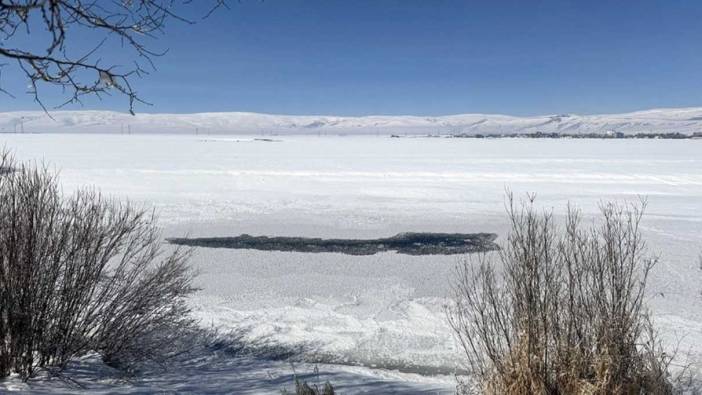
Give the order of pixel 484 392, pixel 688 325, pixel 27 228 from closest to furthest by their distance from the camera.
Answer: pixel 484 392 → pixel 27 228 → pixel 688 325

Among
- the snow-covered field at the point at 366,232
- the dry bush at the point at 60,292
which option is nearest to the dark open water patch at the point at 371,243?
the snow-covered field at the point at 366,232

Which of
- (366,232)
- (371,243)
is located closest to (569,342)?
(371,243)

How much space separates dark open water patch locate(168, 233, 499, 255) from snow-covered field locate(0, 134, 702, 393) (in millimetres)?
552

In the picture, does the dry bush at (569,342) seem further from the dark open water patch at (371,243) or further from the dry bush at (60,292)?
the dark open water patch at (371,243)

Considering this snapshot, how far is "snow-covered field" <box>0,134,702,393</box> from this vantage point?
7793 mm

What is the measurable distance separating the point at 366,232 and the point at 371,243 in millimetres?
1190

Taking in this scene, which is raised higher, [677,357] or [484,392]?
[484,392]

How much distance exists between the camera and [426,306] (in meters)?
9.11

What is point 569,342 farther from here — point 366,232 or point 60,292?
point 366,232

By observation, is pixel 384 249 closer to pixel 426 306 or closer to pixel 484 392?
pixel 426 306

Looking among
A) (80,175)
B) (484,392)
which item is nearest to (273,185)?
(80,175)

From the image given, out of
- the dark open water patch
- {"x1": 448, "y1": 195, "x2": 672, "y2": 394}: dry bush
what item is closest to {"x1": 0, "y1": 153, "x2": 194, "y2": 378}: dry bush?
{"x1": 448, "y1": 195, "x2": 672, "y2": 394}: dry bush

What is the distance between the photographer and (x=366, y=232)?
14789 mm

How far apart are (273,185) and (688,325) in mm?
18015
